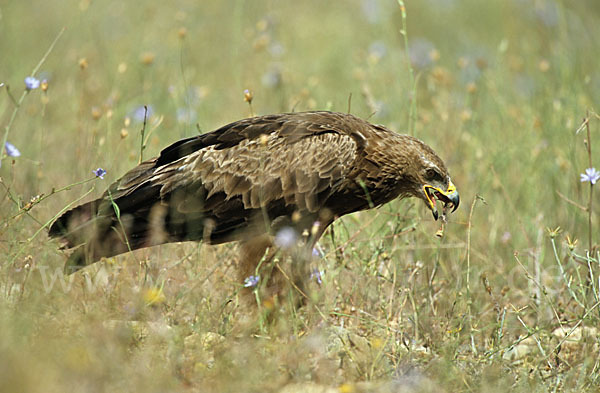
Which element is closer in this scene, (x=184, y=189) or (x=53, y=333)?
(x=53, y=333)

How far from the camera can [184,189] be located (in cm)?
441

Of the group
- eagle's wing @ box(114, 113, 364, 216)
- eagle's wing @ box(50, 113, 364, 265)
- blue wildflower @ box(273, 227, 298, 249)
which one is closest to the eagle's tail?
eagle's wing @ box(50, 113, 364, 265)


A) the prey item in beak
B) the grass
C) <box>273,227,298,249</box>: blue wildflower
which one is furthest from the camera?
the prey item in beak

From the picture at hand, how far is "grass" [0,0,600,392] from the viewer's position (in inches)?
129

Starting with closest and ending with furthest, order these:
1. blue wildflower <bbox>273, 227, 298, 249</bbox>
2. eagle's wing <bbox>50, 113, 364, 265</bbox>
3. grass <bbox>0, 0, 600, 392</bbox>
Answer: grass <bbox>0, 0, 600, 392</bbox>
blue wildflower <bbox>273, 227, 298, 249</bbox>
eagle's wing <bbox>50, 113, 364, 265</bbox>

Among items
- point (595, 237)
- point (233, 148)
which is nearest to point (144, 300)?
point (233, 148)

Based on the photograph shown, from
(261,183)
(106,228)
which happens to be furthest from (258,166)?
(106,228)

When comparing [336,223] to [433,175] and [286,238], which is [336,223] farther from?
[286,238]

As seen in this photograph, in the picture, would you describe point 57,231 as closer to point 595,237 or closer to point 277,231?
point 277,231

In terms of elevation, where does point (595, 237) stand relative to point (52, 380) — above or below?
below

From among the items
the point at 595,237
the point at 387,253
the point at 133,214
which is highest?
the point at 133,214

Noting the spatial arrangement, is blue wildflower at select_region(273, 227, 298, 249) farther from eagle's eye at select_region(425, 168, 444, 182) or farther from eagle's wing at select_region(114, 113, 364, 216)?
eagle's eye at select_region(425, 168, 444, 182)

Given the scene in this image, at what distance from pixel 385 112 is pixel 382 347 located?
12.8 feet

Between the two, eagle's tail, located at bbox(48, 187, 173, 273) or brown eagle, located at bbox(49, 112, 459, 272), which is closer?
eagle's tail, located at bbox(48, 187, 173, 273)
